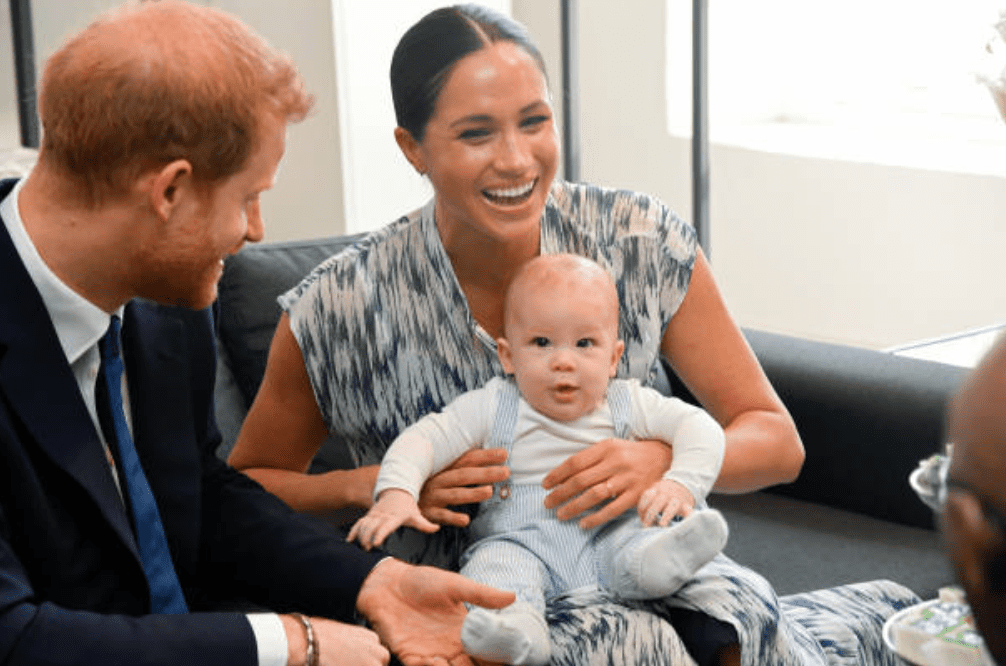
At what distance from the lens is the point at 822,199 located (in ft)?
14.8

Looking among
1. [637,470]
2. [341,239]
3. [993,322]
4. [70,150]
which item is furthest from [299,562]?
[993,322]

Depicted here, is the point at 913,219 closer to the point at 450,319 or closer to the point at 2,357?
the point at 450,319

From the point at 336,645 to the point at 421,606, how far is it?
177 millimetres

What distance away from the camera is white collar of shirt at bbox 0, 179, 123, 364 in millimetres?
1511

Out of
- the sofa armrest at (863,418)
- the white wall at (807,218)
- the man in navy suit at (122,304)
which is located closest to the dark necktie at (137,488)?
the man in navy suit at (122,304)

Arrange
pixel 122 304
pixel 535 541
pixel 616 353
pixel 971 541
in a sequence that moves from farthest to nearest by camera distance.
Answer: pixel 616 353
pixel 535 541
pixel 122 304
pixel 971 541

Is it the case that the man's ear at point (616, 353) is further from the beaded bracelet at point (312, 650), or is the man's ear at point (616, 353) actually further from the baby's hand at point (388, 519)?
the beaded bracelet at point (312, 650)

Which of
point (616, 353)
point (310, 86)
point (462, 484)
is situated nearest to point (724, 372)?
point (616, 353)

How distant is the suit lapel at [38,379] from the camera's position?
149 cm

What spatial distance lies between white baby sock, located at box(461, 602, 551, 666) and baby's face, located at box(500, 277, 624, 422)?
305mm

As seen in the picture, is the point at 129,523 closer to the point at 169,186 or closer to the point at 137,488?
the point at 137,488

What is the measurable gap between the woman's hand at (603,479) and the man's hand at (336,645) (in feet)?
1.09

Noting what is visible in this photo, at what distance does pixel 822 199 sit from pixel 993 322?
2.12ft

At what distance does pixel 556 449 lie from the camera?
6.20ft
